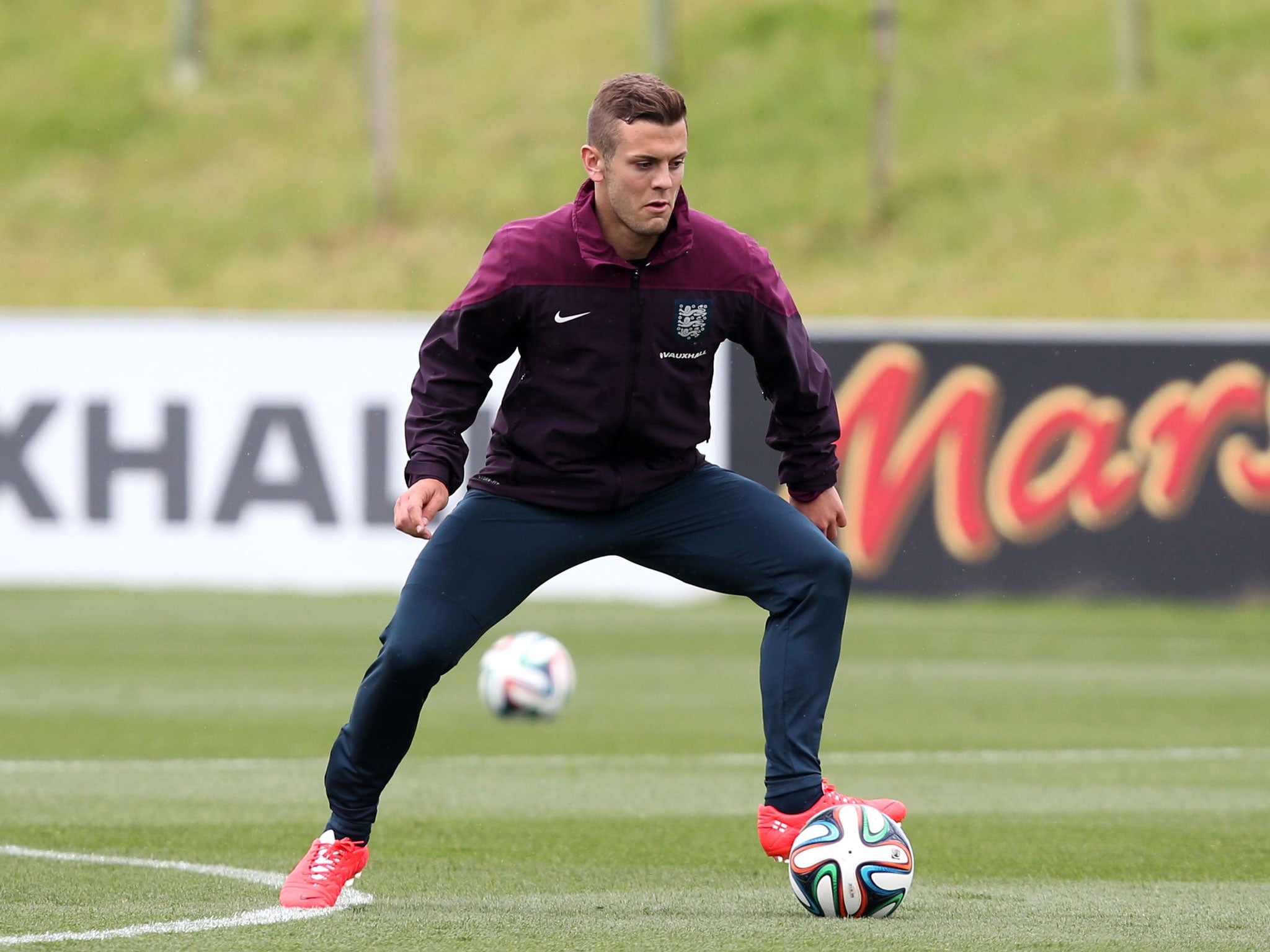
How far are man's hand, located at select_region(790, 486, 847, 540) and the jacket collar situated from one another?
903mm

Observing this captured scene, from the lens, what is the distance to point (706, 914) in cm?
580

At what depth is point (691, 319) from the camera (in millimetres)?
5898

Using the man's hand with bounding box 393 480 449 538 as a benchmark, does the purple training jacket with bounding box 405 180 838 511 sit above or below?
above

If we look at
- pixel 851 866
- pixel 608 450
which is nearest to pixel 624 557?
pixel 608 450

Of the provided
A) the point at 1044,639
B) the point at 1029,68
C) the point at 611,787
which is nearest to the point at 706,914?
the point at 611,787

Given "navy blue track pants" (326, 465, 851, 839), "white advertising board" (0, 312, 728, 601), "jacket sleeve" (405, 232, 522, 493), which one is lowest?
"white advertising board" (0, 312, 728, 601)

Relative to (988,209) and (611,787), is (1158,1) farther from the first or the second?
(611,787)

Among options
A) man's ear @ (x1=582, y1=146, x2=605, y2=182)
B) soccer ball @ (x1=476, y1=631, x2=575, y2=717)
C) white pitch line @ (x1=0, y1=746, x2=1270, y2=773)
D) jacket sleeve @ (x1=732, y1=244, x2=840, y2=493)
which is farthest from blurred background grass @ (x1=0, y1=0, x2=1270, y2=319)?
man's ear @ (x1=582, y1=146, x2=605, y2=182)

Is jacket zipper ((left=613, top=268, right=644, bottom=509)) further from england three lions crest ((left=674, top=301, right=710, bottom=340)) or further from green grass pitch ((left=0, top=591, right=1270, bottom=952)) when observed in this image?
green grass pitch ((left=0, top=591, right=1270, bottom=952))

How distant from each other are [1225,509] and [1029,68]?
1978 centimetres

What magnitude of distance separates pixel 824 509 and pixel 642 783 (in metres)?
2.81

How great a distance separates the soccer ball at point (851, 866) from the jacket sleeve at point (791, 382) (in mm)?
1032

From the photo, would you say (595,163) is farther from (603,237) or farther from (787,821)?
(787,821)

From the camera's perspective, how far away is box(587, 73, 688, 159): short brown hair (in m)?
5.69
